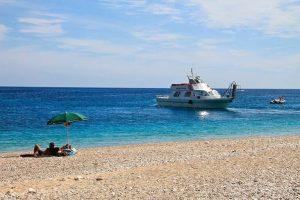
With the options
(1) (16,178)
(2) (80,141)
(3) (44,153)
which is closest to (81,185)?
(1) (16,178)

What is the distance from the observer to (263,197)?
35.9 feet

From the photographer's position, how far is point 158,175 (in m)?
14.6

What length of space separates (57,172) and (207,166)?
5.79 meters

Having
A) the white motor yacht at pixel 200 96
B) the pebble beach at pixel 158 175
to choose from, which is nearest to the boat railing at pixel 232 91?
the white motor yacht at pixel 200 96

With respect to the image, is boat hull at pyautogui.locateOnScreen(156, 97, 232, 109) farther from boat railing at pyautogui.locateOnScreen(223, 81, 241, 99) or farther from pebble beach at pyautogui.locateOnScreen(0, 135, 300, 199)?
pebble beach at pyautogui.locateOnScreen(0, 135, 300, 199)

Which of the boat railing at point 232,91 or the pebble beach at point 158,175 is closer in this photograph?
the pebble beach at point 158,175

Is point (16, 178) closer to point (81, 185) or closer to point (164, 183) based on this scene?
point (81, 185)

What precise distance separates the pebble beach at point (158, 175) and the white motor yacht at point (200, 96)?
140 feet

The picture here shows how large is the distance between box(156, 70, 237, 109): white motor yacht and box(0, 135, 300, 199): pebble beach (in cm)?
4279

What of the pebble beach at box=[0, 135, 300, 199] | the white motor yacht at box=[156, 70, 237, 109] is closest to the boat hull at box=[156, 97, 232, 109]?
the white motor yacht at box=[156, 70, 237, 109]

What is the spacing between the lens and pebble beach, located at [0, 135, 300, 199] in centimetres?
1173

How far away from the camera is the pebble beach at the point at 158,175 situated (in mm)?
11734

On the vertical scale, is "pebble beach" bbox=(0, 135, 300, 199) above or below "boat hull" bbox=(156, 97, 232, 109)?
below

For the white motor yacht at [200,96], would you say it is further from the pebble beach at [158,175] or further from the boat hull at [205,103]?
the pebble beach at [158,175]
